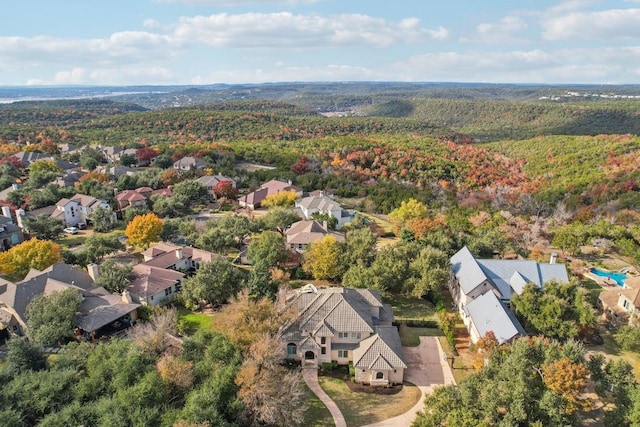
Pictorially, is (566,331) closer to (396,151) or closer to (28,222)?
(28,222)

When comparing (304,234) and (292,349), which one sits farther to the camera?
(304,234)

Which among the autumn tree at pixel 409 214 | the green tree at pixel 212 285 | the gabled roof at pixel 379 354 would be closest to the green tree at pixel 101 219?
the green tree at pixel 212 285

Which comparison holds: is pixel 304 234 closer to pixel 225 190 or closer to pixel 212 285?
pixel 212 285

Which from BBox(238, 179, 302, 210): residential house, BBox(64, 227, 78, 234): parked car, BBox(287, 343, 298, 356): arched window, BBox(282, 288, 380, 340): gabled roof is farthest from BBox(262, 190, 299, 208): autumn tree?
BBox(287, 343, 298, 356): arched window

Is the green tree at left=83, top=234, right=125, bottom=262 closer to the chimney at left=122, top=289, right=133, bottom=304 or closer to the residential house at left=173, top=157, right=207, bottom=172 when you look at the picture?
the chimney at left=122, top=289, right=133, bottom=304

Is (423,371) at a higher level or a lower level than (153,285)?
lower

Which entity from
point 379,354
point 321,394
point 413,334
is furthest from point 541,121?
point 321,394

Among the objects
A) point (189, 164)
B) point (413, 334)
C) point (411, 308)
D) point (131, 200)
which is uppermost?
point (189, 164)
